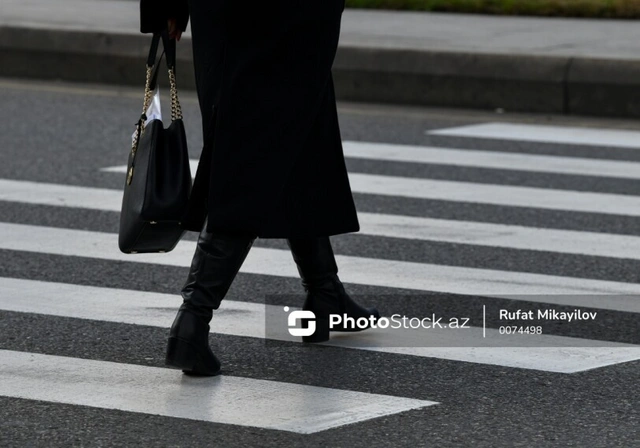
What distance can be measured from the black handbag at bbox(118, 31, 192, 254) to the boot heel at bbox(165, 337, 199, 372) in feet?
0.92

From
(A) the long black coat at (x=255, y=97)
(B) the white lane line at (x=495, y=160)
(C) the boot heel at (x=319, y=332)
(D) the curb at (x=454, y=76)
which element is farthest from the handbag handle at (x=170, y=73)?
(D) the curb at (x=454, y=76)

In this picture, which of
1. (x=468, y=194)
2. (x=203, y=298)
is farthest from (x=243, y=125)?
(x=468, y=194)

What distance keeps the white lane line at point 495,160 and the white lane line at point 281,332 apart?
3.25m

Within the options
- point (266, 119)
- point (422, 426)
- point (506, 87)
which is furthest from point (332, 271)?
point (506, 87)

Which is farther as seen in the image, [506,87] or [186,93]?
[186,93]

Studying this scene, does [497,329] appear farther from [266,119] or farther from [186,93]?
[186,93]

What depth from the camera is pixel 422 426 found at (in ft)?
12.1

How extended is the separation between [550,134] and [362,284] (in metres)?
4.10

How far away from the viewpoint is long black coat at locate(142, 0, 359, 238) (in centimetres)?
405

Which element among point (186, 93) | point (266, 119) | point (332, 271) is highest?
point (266, 119)

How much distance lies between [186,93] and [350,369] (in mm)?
7048

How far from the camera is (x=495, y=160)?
8.27 meters

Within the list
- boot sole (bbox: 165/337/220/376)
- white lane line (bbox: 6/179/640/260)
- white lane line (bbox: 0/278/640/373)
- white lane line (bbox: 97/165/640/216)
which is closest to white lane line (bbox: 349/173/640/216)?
white lane line (bbox: 97/165/640/216)

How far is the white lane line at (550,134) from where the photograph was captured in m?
8.93
